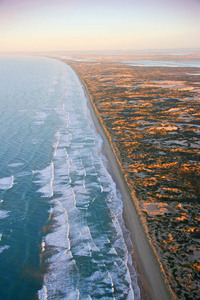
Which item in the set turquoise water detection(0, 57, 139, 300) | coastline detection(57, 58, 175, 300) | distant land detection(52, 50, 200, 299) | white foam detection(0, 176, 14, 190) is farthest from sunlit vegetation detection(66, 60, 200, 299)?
white foam detection(0, 176, 14, 190)

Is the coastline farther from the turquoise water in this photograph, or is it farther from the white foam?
the white foam

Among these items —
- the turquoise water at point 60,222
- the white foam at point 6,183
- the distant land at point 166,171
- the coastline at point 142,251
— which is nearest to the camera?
the coastline at point 142,251

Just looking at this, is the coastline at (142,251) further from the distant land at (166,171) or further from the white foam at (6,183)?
the white foam at (6,183)

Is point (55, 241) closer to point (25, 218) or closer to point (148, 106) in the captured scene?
→ point (25, 218)

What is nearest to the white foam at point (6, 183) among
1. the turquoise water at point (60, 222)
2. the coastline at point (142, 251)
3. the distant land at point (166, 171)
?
the turquoise water at point (60, 222)

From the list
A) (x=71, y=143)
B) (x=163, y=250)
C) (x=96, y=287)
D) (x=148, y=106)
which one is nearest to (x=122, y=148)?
(x=71, y=143)

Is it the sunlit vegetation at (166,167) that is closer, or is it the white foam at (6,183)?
the sunlit vegetation at (166,167)

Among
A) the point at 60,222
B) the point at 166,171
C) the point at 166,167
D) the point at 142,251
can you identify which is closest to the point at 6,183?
the point at 60,222

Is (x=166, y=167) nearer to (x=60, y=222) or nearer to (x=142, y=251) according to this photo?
(x=142, y=251)
